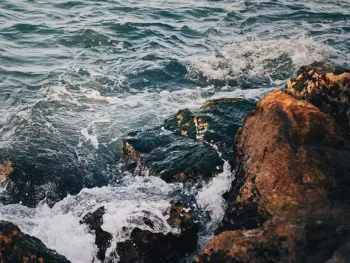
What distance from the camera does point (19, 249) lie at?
13.2 feet

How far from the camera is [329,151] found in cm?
484

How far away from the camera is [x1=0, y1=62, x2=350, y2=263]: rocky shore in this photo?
3.71 meters

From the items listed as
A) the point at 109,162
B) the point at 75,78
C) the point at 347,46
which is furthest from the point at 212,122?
the point at 347,46

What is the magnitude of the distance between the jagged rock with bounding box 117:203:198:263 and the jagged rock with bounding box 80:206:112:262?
7.8 inches

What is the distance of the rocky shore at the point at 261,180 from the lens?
3.71m

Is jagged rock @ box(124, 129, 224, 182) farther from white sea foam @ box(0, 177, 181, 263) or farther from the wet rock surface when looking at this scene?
the wet rock surface

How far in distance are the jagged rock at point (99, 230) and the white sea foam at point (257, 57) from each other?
6.62 metres

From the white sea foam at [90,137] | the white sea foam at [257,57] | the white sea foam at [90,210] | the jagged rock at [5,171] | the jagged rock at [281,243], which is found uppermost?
the jagged rock at [281,243]

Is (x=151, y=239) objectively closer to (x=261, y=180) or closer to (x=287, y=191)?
(x=261, y=180)

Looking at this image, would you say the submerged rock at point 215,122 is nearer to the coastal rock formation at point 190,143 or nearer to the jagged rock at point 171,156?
the coastal rock formation at point 190,143

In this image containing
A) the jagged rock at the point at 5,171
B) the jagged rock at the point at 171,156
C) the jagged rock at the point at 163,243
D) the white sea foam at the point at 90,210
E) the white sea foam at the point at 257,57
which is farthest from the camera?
the white sea foam at the point at 257,57

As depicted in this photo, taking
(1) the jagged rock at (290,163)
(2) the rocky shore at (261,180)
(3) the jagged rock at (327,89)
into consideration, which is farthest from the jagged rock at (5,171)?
(3) the jagged rock at (327,89)

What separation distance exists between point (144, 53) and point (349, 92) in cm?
820

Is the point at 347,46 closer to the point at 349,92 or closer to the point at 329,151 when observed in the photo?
the point at 349,92
